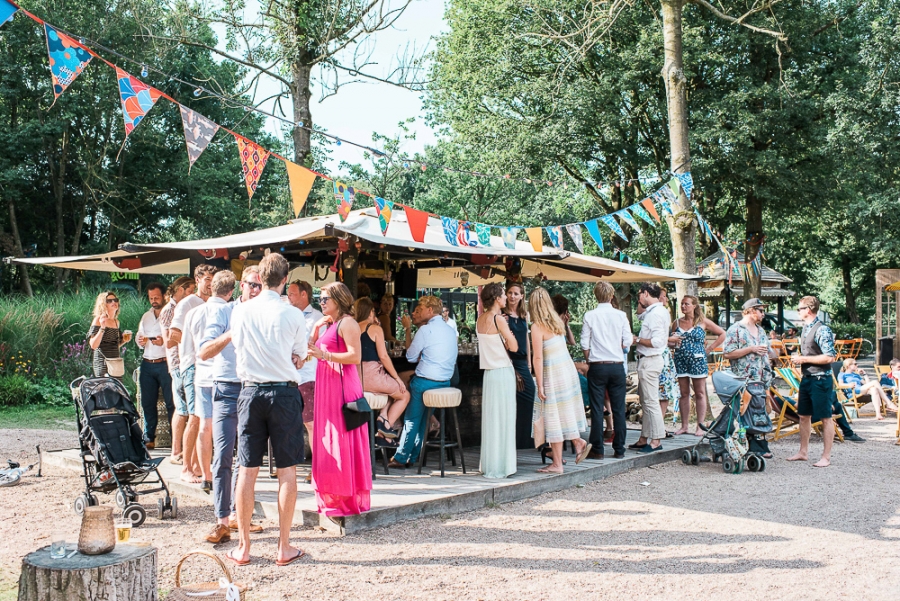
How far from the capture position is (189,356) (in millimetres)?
6004

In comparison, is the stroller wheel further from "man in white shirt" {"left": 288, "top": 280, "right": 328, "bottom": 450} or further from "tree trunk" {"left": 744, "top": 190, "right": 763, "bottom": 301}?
"tree trunk" {"left": 744, "top": 190, "right": 763, "bottom": 301}

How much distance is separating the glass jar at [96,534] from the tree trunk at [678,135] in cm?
943

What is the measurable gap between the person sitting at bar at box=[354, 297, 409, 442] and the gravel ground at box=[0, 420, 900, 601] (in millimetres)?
1338

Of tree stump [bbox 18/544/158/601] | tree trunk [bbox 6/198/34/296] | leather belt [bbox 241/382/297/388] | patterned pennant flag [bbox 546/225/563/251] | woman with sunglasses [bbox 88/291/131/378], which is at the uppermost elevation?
tree trunk [bbox 6/198/34/296]

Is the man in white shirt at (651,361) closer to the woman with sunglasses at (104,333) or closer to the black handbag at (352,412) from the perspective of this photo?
the black handbag at (352,412)

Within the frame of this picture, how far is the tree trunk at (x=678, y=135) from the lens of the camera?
11367mm

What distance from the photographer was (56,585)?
3082 mm

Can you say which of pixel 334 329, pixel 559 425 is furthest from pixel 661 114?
pixel 334 329

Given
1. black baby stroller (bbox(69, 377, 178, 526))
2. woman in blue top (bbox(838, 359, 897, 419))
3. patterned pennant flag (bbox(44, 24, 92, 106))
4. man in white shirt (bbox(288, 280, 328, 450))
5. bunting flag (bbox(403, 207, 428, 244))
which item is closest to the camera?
black baby stroller (bbox(69, 377, 178, 526))

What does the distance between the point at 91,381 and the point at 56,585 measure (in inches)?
125

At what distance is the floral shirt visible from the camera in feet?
26.0

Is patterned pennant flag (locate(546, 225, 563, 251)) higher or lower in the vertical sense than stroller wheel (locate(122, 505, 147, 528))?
higher

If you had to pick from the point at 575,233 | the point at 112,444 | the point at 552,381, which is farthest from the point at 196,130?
the point at 575,233

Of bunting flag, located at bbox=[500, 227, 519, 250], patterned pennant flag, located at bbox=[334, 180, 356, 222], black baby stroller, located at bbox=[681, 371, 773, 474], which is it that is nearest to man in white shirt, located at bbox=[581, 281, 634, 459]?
black baby stroller, located at bbox=[681, 371, 773, 474]
